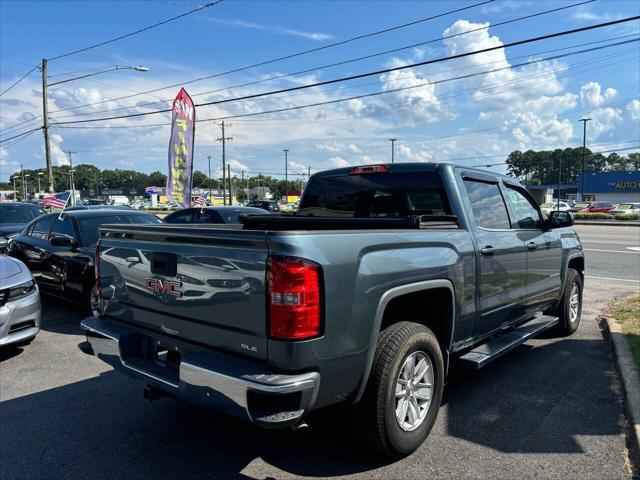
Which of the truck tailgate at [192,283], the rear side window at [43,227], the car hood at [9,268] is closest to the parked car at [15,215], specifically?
the rear side window at [43,227]

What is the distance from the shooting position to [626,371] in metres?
4.47

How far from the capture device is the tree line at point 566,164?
126 m

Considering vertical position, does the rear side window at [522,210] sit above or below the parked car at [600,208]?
above

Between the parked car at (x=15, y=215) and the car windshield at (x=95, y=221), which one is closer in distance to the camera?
the car windshield at (x=95, y=221)

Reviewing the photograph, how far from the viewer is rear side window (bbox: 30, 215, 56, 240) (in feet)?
25.6

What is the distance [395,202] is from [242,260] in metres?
2.14

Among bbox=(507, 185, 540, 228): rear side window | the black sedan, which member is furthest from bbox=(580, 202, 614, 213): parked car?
the black sedan

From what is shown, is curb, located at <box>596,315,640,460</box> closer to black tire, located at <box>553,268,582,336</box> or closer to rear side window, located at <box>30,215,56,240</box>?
black tire, located at <box>553,268,582,336</box>

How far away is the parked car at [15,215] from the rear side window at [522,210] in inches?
422

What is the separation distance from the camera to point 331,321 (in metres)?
2.58

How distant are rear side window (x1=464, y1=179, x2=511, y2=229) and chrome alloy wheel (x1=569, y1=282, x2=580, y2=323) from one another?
2.06 metres

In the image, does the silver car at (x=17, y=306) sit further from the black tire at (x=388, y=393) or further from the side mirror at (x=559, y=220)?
the side mirror at (x=559, y=220)

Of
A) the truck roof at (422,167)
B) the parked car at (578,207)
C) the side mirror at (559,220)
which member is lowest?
the parked car at (578,207)

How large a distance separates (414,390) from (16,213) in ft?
41.9
